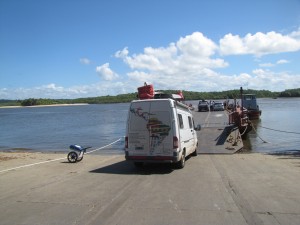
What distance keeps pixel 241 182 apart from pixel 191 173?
211 cm

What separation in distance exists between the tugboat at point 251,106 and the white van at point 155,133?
131ft

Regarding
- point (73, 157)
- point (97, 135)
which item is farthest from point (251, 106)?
point (73, 157)

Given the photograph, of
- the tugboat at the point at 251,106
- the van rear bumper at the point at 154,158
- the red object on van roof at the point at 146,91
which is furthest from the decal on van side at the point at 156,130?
the tugboat at the point at 251,106

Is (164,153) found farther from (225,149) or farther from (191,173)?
(225,149)

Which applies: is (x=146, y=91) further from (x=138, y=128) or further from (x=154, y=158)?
(x=154, y=158)

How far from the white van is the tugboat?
1566 inches

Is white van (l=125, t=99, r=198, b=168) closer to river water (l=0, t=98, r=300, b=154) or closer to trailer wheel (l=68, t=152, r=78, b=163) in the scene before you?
trailer wheel (l=68, t=152, r=78, b=163)

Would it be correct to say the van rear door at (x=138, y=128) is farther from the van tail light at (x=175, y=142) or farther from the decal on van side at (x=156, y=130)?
the van tail light at (x=175, y=142)

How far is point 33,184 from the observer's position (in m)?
10.5

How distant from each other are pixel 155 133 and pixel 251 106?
138ft

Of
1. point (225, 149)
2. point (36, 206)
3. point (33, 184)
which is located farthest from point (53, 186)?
point (225, 149)

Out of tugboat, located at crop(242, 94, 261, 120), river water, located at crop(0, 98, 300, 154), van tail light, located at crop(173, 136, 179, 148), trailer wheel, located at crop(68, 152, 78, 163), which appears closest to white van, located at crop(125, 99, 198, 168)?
van tail light, located at crop(173, 136, 179, 148)

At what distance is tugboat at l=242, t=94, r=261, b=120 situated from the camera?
50656mm

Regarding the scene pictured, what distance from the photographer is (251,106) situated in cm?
5181
